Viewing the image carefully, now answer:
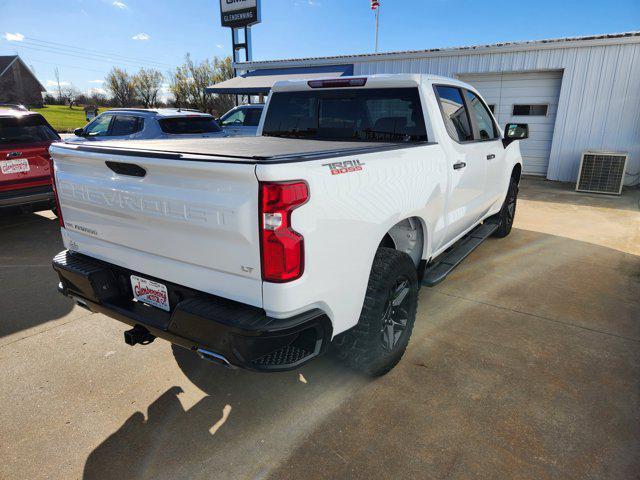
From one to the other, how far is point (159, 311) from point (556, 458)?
222 cm

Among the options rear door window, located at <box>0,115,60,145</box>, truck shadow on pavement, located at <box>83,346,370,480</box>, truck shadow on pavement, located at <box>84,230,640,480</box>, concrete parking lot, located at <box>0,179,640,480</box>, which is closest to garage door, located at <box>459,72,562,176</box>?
concrete parking lot, located at <box>0,179,640,480</box>

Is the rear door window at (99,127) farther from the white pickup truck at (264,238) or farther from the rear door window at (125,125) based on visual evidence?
the white pickup truck at (264,238)

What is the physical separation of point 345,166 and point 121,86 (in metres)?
73.9

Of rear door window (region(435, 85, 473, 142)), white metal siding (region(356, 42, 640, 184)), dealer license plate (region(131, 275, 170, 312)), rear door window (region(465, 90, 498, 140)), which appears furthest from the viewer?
white metal siding (region(356, 42, 640, 184))

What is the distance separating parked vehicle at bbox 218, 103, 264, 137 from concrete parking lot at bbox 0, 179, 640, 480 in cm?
858

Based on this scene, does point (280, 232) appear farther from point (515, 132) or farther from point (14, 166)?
point (14, 166)

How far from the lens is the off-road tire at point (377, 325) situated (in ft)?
8.00

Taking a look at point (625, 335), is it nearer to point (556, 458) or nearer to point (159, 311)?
point (556, 458)

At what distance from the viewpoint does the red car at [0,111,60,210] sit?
17.9 ft

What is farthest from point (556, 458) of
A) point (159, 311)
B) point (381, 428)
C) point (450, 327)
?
point (159, 311)

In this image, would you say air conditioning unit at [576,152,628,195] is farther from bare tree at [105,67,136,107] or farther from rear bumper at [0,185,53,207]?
bare tree at [105,67,136,107]

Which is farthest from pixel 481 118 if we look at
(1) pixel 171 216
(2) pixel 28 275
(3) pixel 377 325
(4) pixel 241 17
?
(4) pixel 241 17

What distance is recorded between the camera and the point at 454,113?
371cm

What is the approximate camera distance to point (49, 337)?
3328 millimetres
